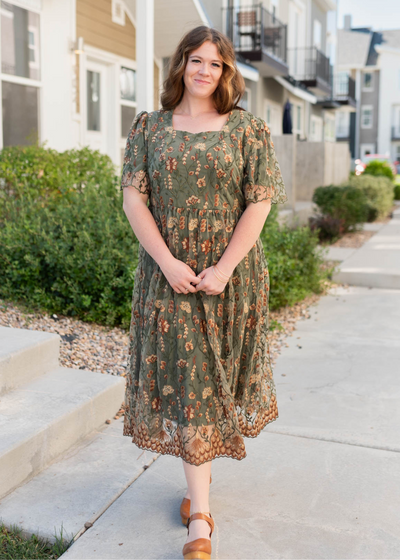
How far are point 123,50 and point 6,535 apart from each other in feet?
25.9

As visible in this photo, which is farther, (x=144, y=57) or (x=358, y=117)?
(x=358, y=117)

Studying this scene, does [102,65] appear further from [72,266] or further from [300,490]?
[300,490]

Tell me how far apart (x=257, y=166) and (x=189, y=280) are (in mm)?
491

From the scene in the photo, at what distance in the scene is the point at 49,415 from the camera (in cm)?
288

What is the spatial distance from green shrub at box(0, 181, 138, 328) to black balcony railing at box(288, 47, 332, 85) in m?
14.4

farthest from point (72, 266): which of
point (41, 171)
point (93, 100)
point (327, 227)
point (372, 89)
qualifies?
point (372, 89)

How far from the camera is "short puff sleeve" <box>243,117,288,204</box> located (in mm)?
2232

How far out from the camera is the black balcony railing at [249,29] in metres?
12.2

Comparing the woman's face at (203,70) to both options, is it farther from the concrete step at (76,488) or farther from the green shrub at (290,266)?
the green shrub at (290,266)

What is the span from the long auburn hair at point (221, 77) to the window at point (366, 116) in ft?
151

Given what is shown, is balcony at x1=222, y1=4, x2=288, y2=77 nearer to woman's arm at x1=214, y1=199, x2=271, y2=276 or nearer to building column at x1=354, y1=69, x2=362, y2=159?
woman's arm at x1=214, y1=199, x2=271, y2=276

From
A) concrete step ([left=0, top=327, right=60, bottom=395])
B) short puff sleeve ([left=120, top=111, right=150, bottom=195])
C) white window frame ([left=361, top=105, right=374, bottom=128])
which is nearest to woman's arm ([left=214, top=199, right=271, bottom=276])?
short puff sleeve ([left=120, top=111, right=150, bottom=195])

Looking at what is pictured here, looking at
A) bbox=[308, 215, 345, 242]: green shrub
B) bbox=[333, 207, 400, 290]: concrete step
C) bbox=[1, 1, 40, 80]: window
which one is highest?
bbox=[1, 1, 40, 80]: window

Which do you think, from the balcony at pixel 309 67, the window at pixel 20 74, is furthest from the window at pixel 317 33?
the window at pixel 20 74
